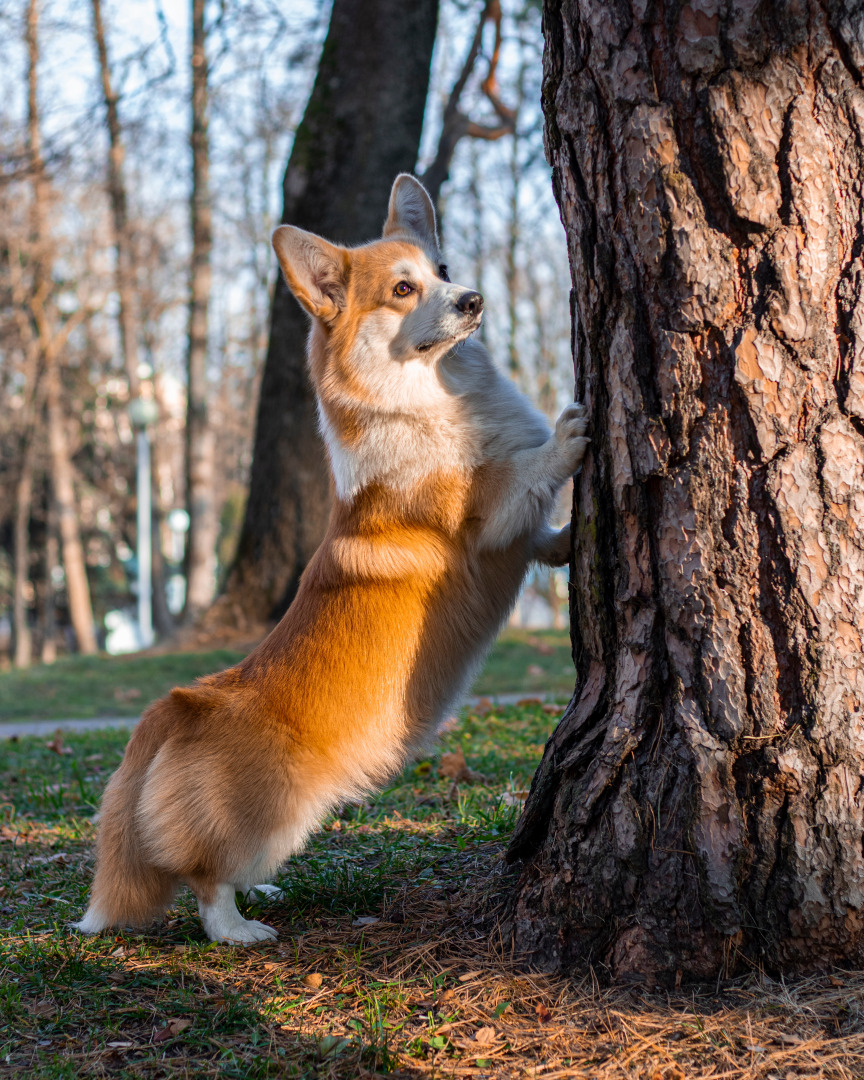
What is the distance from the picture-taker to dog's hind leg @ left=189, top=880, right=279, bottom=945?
2936 mm

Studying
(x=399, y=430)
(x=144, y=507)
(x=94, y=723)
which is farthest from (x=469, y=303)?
(x=144, y=507)

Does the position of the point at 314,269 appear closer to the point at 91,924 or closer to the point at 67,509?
the point at 91,924

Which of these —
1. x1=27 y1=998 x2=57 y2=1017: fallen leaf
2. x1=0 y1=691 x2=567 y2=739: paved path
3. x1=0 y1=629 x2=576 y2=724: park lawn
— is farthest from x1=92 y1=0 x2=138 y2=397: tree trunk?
x1=27 y1=998 x2=57 y2=1017: fallen leaf

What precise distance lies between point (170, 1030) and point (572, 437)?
6.71ft

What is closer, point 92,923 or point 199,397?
point 92,923

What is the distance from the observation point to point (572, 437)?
284 cm

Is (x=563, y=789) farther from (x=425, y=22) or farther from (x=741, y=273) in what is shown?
(x=425, y=22)

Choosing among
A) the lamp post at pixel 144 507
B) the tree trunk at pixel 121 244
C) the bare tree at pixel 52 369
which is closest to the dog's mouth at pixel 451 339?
the tree trunk at pixel 121 244

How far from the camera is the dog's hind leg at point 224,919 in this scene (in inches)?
116

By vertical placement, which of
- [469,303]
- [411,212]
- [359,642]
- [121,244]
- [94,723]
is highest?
[121,244]

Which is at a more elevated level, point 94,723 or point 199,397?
point 199,397

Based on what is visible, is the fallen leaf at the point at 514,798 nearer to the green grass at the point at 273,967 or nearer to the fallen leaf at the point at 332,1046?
the green grass at the point at 273,967

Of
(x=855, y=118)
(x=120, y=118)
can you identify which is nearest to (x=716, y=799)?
(x=855, y=118)

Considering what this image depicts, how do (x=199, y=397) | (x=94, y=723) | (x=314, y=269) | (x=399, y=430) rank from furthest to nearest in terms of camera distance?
(x=199, y=397) < (x=94, y=723) < (x=314, y=269) < (x=399, y=430)
